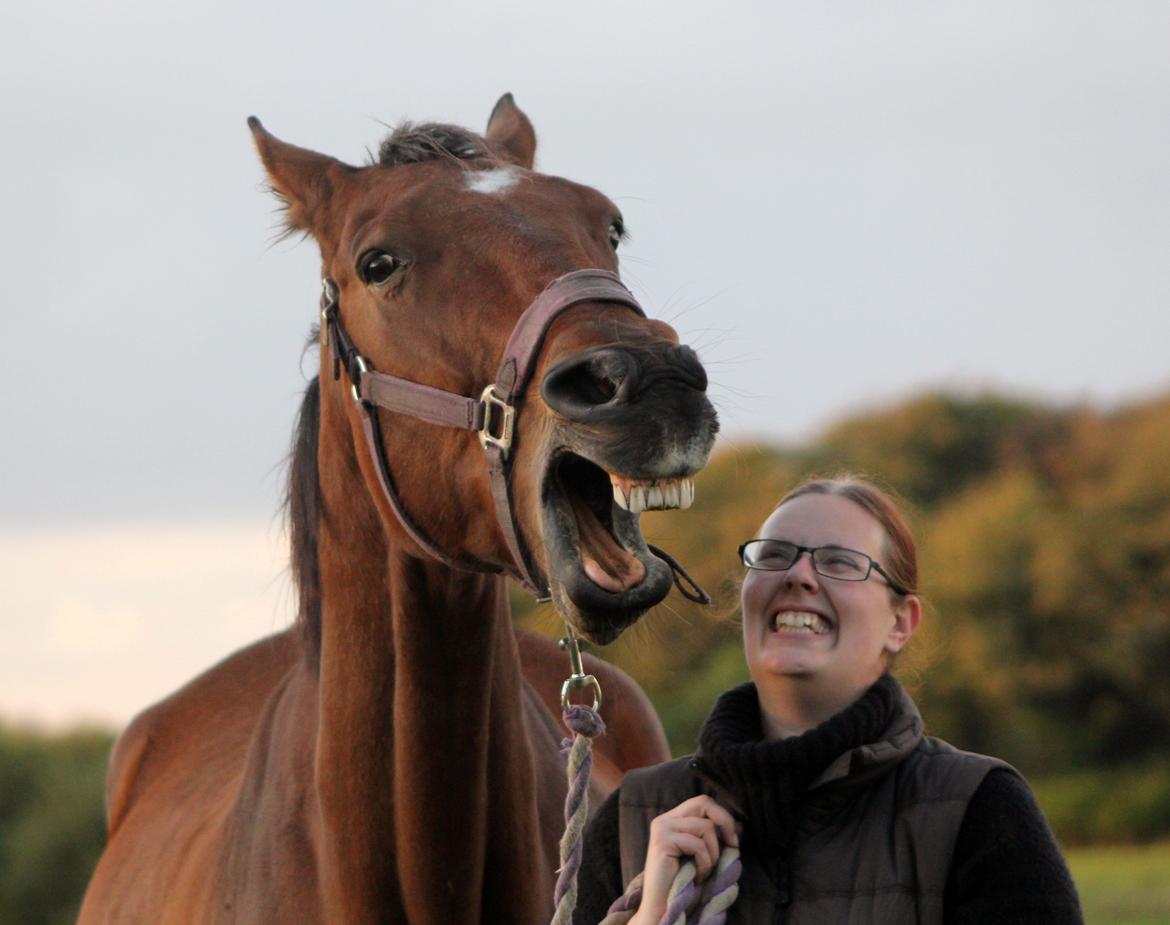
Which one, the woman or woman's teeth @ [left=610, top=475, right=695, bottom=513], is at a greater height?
woman's teeth @ [left=610, top=475, right=695, bottom=513]

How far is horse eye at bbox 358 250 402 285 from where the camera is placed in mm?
3172

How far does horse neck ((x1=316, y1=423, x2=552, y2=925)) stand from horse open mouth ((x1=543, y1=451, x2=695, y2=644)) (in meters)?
0.53

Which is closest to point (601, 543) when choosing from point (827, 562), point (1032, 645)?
point (827, 562)

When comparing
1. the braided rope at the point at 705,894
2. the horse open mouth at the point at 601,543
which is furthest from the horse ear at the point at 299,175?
the braided rope at the point at 705,894

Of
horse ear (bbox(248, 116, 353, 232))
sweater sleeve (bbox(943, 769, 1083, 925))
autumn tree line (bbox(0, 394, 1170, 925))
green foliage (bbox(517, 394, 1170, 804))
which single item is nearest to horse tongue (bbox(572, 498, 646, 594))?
sweater sleeve (bbox(943, 769, 1083, 925))

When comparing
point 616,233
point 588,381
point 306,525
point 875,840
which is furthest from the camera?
point 306,525

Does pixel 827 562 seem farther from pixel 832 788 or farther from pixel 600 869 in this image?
pixel 600 869

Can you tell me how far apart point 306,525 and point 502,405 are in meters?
0.84

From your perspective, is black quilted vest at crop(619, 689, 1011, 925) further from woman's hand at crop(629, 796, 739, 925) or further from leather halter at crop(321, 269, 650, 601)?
leather halter at crop(321, 269, 650, 601)

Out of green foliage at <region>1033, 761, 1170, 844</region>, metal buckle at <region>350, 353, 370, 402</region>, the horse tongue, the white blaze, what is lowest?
green foliage at <region>1033, 761, 1170, 844</region>

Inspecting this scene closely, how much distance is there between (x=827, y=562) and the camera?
2709mm

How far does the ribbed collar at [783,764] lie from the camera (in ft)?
8.19

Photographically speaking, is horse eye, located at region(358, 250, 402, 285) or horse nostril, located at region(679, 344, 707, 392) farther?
horse eye, located at region(358, 250, 402, 285)

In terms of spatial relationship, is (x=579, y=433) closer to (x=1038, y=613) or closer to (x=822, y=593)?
(x=822, y=593)
